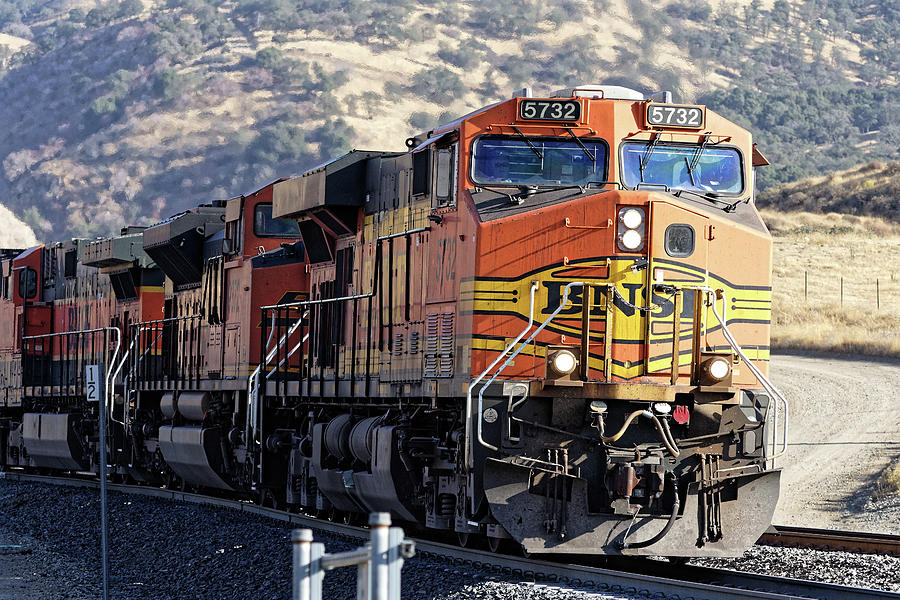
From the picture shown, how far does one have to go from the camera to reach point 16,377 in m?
28.3

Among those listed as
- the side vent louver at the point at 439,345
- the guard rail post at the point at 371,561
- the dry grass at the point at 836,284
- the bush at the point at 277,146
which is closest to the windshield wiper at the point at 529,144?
the side vent louver at the point at 439,345

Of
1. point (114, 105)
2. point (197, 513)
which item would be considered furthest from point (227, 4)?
point (197, 513)

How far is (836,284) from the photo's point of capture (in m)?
47.2

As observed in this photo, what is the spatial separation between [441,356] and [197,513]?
23.2 ft

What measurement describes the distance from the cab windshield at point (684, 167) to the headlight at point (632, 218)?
0.44m

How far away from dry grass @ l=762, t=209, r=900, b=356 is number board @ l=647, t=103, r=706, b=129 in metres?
25.9

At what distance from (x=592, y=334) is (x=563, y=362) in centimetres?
43

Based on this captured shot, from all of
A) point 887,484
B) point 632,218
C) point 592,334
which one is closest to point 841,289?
point 887,484

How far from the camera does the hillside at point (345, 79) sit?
121188 mm

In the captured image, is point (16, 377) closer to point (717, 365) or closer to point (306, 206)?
point (306, 206)

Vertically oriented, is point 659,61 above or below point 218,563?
above

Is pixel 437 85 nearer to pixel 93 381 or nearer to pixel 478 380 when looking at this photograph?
pixel 93 381

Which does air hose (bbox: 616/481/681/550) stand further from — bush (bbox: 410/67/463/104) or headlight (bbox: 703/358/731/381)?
bush (bbox: 410/67/463/104)

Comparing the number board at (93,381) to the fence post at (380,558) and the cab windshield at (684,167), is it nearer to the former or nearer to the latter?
the cab windshield at (684,167)
